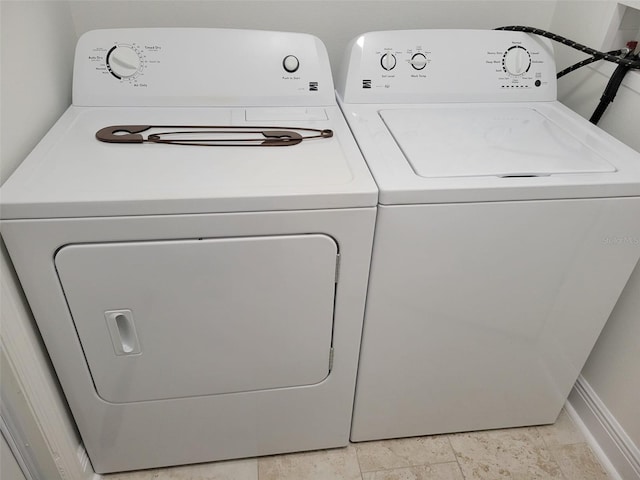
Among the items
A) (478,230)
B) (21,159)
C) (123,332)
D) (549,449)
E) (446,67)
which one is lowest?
(549,449)

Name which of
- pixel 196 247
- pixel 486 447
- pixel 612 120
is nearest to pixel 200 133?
pixel 196 247

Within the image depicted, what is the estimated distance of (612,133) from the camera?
143 cm

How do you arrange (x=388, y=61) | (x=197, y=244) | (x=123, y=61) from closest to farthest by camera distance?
(x=197, y=244), (x=123, y=61), (x=388, y=61)

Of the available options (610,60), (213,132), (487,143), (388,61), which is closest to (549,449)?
(487,143)

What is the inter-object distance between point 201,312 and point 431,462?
863 millimetres

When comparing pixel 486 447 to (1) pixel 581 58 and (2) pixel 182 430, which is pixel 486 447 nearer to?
(2) pixel 182 430

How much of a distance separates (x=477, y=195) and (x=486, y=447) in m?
0.91

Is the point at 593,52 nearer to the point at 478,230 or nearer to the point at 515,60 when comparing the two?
the point at 515,60

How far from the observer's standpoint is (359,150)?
3.92 ft

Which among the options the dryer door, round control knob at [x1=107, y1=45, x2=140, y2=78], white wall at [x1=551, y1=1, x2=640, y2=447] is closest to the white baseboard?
white wall at [x1=551, y1=1, x2=640, y2=447]

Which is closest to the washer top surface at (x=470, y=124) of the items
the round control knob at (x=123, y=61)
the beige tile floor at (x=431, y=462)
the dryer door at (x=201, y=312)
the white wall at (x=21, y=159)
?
the dryer door at (x=201, y=312)

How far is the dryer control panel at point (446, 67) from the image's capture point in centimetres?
142

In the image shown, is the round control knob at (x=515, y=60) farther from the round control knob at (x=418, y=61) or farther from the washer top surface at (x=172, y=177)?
the washer top surface at (x=172, y=177)

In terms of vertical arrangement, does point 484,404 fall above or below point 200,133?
below
